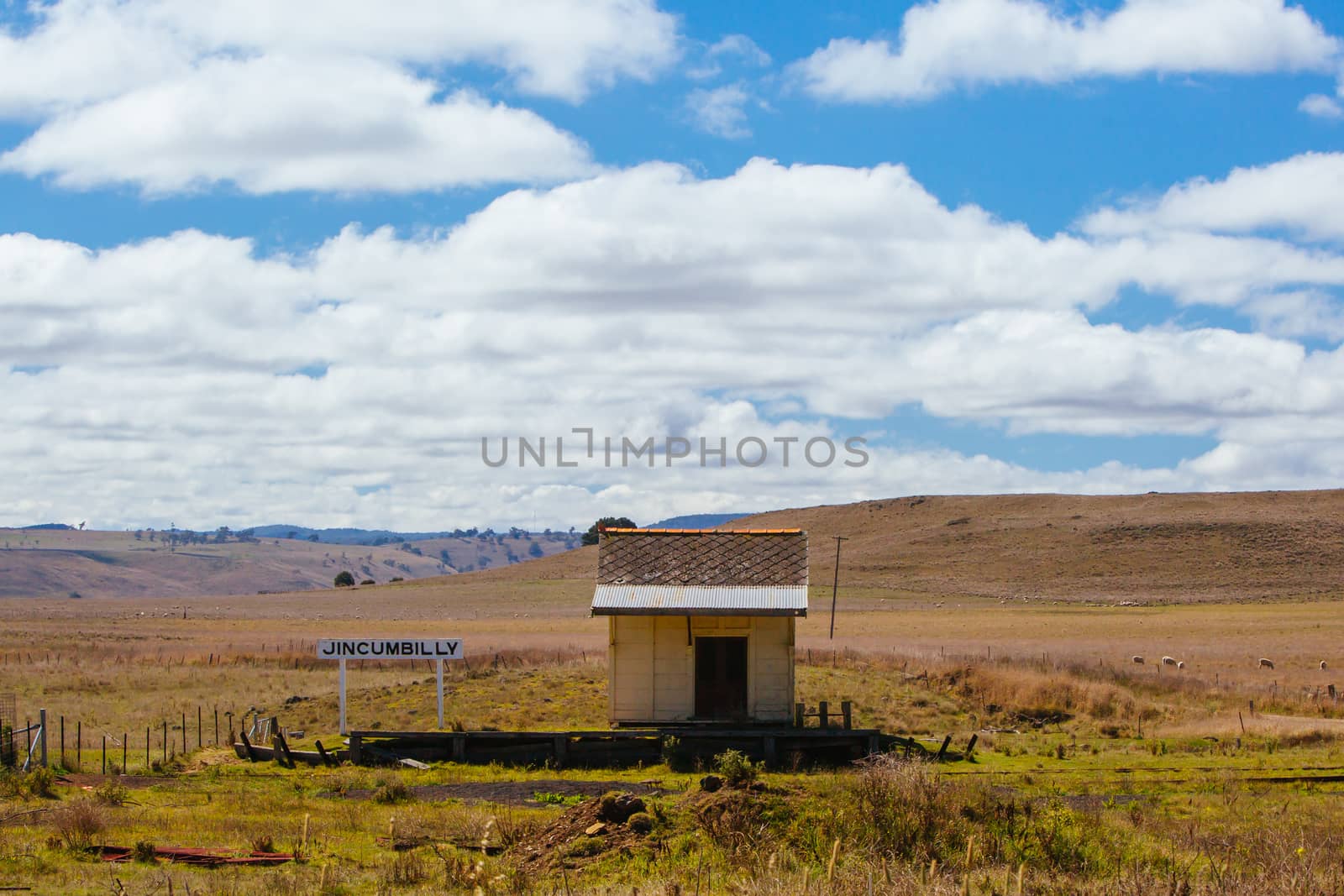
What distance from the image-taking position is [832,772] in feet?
83.1

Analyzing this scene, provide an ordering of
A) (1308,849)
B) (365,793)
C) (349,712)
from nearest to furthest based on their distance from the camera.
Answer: (1308,849)
(365,793)
(349,712)

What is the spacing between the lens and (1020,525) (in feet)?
454

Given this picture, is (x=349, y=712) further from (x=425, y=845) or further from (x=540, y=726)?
(x=425, y=845)

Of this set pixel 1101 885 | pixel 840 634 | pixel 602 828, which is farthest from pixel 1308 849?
pixel 840 634

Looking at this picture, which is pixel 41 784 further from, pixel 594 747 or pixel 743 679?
pixel 743 679

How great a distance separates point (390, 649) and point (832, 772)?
10622 millimetres

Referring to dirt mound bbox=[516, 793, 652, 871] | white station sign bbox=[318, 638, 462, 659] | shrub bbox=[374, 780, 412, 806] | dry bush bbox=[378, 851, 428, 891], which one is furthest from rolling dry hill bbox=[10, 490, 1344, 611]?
dry bush bbox=[378, 851, 428, 891]

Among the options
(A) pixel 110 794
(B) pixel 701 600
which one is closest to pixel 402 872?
(A) pixel 110 794

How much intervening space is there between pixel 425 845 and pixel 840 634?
185 ft

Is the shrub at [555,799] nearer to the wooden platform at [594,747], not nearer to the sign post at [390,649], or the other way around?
the wooden platform at [594,747]

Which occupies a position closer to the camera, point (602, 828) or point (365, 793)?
point (602, 828)

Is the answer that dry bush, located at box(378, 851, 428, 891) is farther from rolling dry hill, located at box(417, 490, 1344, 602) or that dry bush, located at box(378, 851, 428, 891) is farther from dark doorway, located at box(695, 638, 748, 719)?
rolling dry hill, located at box(417, 490, 1344, 602)

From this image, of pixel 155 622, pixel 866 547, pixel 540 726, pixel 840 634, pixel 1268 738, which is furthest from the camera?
pixel 866 547

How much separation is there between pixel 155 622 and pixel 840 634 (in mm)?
53445
